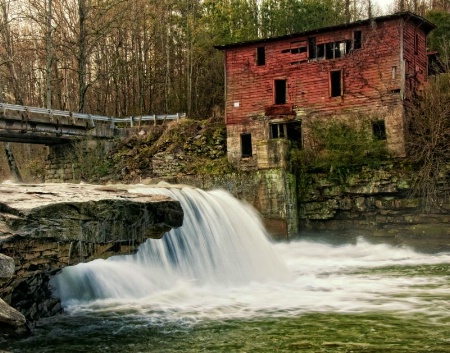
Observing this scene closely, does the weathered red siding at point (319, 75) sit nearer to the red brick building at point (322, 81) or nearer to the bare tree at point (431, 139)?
the red brick building at point (322, 81)

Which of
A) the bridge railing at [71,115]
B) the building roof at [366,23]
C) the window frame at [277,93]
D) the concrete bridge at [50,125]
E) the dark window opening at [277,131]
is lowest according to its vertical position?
the dark window opening at [277,131]

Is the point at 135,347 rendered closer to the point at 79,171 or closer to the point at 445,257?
the point at 445,257

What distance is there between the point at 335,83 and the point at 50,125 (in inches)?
616

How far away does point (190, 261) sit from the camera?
13.1 metres

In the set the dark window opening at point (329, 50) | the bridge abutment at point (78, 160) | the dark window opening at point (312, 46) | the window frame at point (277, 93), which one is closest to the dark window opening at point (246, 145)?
the window frame at point (277, 93)

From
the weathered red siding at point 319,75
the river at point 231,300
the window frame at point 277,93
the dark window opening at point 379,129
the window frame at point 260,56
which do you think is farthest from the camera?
the window frame at point 260,56

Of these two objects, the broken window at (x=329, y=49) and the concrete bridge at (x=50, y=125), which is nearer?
the concrete bridge at (x=50, y=125)

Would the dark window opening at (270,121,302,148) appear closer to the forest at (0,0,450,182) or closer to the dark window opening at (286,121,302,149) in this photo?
the dark window opening at (286,121,302,149)

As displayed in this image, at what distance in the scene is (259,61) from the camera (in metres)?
29.1

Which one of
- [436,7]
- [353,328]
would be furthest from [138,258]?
[436,7]

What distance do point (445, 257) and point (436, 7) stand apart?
28602mm

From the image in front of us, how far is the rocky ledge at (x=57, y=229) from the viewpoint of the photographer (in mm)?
7582

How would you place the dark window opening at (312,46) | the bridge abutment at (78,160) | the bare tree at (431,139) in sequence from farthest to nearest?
the bridge abutment at (78,160), the dark window opening at (312,46), the bare tree at (431,139)

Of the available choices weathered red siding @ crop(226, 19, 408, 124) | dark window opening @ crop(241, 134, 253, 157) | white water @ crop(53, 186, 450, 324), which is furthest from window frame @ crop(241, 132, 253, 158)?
white water @ crop(53, 186, 450, 324)
